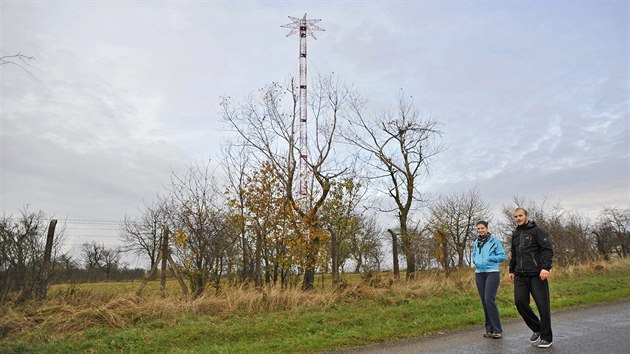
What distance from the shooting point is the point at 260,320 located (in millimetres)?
8930

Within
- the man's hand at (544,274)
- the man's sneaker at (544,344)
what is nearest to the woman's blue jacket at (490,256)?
the man's hand at (544,274)

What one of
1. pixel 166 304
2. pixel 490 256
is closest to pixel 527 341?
pixel 490 256

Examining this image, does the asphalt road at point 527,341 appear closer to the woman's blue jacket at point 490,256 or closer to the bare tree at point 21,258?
the woman's blue jacket at point 490,256

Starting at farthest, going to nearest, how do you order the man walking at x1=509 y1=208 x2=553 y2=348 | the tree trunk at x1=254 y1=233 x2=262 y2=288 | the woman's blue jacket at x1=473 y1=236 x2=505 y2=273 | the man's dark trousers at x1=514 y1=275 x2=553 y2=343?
the tree trunk at x1=254 y1=233 x2=262 y2=288, the woman's blue jacket at x1=473 y1=236 x2=505 y2=273, the man walking at x1=509 y1=208 x2=553 y2=348, the man's dark trousers at x1=514 y1=275 x2=553 y2=343

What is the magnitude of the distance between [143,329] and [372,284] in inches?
260

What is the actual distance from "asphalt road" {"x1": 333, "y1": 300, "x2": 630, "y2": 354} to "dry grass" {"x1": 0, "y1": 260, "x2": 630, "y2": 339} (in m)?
3.70

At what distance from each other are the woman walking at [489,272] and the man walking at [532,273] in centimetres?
39

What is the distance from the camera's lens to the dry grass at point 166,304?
8.59 metres

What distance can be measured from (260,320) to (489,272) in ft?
14.7

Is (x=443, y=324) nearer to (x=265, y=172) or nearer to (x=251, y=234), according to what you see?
(x=251, y=234)

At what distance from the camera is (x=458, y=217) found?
36312 millimetres

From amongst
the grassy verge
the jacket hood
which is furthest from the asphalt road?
the jacket hood

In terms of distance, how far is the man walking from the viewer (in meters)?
6.48

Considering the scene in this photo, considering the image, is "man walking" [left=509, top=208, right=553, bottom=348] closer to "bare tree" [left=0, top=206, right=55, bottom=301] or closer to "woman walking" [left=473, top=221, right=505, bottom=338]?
"woman walking" [left=473, top=221, right=505, bottom=338]
